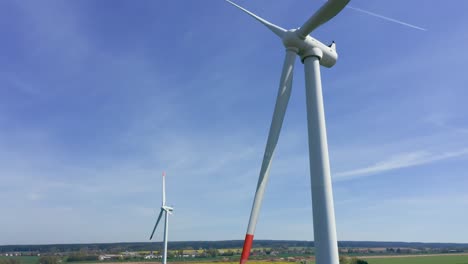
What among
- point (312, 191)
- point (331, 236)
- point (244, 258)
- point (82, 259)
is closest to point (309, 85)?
point (312, 191)

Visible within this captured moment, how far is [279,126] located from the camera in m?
20.2

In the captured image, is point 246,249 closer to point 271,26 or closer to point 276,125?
point 276,125

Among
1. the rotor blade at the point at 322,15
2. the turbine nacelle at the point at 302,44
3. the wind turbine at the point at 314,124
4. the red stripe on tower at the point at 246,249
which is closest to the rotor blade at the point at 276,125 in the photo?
the wind turbine at the point at 314,124

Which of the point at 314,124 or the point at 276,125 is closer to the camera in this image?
the point at 314,124

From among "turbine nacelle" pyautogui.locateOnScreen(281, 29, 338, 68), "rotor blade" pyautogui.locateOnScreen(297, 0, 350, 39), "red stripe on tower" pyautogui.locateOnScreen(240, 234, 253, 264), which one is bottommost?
"red stripe on tower" pyautogui.locateOnScreen(240, 234, 253, 264)

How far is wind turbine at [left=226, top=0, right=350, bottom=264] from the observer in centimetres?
1614

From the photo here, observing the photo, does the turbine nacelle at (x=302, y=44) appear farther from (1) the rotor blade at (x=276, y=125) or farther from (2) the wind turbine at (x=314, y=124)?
(1) the rotor blade at (x=276, y=125)

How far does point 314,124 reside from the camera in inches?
693

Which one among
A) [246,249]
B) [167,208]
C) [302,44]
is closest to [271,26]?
[302,44]

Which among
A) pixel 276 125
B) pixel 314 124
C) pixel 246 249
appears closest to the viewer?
pixel 246 249

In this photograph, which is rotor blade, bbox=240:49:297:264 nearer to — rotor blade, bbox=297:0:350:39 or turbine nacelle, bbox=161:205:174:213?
rotor blade, bbox=297:0:350:39

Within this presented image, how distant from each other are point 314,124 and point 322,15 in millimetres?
6079

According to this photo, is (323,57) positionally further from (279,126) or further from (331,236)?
(331,236)

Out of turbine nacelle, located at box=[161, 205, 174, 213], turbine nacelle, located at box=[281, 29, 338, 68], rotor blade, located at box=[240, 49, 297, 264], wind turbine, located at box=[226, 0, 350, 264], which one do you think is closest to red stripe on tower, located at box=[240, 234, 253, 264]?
wind turbine, located at box=[226, 0, 350, 264]
